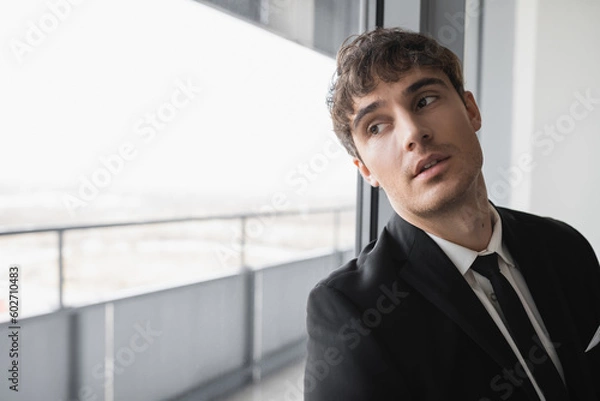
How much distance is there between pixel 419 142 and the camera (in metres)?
1.06

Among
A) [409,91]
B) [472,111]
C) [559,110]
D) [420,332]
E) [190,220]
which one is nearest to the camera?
[420,332]

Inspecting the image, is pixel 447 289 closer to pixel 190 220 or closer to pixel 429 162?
pixel 429 162

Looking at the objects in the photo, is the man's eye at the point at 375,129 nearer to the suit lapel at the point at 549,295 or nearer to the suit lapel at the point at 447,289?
the suit lapel at the point at 447,289

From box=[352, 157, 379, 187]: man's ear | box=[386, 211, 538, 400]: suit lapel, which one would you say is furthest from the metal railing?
box=[386, 211, 538, 400]: suit lapel

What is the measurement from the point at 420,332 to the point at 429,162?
1.18ft

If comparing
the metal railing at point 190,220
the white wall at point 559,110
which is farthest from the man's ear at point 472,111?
the white wall at point 559,110

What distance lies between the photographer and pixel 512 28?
232 centimetres

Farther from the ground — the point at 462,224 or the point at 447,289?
the point at 462,224

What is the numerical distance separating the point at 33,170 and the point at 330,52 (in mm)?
1368

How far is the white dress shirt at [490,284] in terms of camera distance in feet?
3.52

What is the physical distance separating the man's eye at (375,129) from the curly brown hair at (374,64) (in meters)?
0.06

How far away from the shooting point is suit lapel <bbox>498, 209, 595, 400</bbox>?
1.04 meters

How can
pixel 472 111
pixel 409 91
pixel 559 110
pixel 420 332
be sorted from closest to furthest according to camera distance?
pixel 420 332, pixel 409 91, pixel 472 111, pixel 559 110

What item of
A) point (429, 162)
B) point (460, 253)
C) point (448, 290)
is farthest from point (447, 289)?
point (429, 162)
